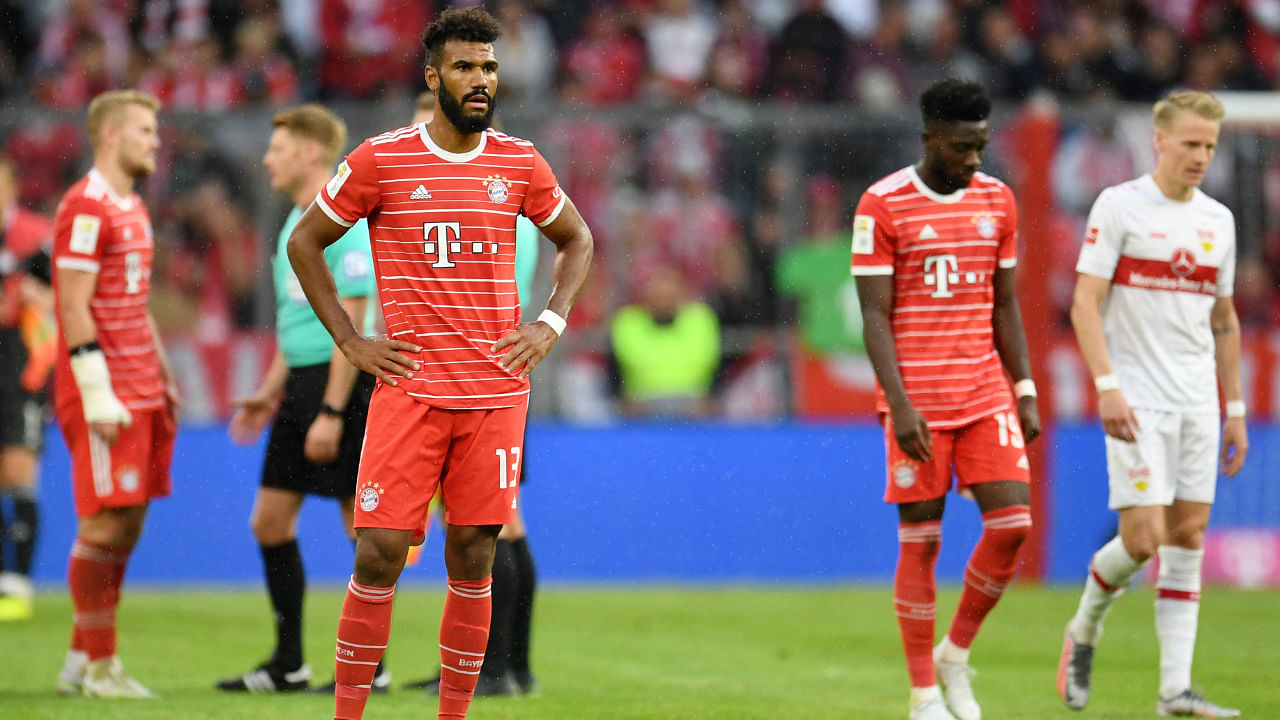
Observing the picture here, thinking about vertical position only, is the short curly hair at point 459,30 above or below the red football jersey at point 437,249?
above

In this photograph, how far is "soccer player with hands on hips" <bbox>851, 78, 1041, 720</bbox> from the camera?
254 inches

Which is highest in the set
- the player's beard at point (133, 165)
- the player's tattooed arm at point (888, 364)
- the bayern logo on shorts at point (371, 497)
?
the player's beard at point (133, 165)

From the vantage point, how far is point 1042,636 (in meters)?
9.71

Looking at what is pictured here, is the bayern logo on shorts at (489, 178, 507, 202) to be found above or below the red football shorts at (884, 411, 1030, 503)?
above

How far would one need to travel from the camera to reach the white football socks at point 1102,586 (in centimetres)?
701

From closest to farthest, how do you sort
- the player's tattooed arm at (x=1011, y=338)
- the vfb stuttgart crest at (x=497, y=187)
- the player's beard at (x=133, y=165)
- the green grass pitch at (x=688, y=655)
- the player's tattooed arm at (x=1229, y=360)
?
the vfb stuttgart crest at (x=497, y=187) → the player's tattooed arm at (x=1011, y=338) → the green grass pitch at (x=688, y=655) → the player's tattooed arm at (x=1229, y=360) → the player's beard at (x=133, y=165)

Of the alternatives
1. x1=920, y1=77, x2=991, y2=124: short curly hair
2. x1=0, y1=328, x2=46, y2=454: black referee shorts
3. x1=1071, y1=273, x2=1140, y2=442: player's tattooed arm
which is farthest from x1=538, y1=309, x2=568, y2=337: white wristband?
x1=0, y1=328, x2=46, y2=454: black referee shorts

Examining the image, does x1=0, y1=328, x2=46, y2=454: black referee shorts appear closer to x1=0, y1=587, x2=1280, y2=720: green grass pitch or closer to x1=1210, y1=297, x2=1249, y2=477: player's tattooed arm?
x1=0, y1=587, x2=1280, y2=720: green grass pitch

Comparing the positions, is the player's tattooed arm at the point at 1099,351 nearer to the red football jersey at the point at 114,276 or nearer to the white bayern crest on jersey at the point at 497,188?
the white bayern crest on jersey at the point at 497,188

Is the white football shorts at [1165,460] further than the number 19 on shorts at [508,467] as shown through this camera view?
Yes

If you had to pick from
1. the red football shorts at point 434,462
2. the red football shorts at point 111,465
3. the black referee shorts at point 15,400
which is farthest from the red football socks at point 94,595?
the black referee shorts at point 15,400

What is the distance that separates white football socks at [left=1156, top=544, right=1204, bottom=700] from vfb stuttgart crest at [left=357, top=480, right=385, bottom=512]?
354 cm

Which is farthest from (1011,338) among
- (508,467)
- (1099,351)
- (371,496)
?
(371,496)

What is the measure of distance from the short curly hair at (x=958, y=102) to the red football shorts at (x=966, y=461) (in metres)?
1.17
